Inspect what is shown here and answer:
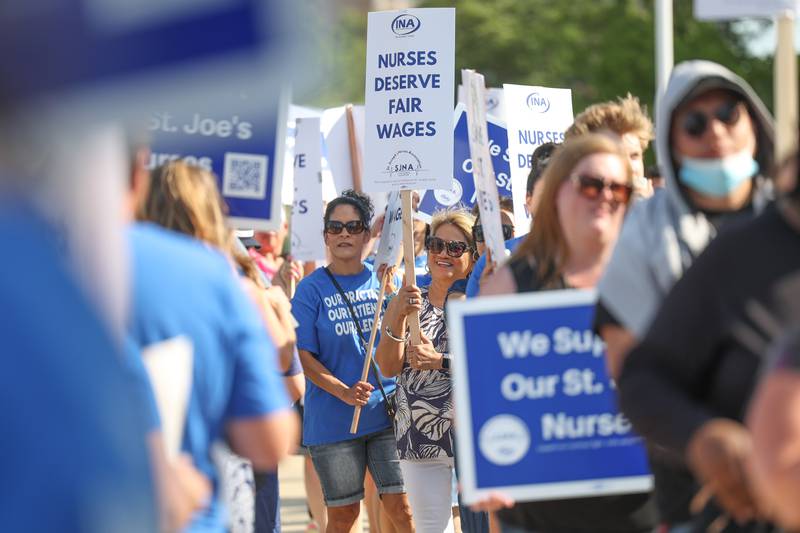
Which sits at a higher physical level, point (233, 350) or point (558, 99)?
point (558, 99)

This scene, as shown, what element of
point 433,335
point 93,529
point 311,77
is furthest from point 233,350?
point 433,335

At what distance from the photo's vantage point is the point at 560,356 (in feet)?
14.0

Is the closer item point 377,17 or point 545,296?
point 545,296

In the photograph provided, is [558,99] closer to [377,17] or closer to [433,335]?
[377,17]

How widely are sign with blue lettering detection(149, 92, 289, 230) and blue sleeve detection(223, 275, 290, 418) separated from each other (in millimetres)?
1874

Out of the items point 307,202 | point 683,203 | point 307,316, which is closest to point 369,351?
point 307,316

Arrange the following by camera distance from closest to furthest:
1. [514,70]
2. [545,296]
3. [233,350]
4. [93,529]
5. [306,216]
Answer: [93,529]
[233,350]
[545,296]
[306,216]
[514,70]

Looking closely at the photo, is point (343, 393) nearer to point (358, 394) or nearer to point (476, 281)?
point (358, 394)

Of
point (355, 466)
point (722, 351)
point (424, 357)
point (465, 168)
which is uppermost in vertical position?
point (465, 168)

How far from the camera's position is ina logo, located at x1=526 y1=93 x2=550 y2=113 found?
8.55 metres

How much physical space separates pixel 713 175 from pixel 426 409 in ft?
11.9

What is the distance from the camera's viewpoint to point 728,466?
279cm

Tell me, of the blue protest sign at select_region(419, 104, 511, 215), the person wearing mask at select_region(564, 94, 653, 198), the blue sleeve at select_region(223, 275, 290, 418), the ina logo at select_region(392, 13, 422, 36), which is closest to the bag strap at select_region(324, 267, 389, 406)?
the blue protest sign at select_region(419, 104, 511, 215)

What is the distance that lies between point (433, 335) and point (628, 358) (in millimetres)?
4171
